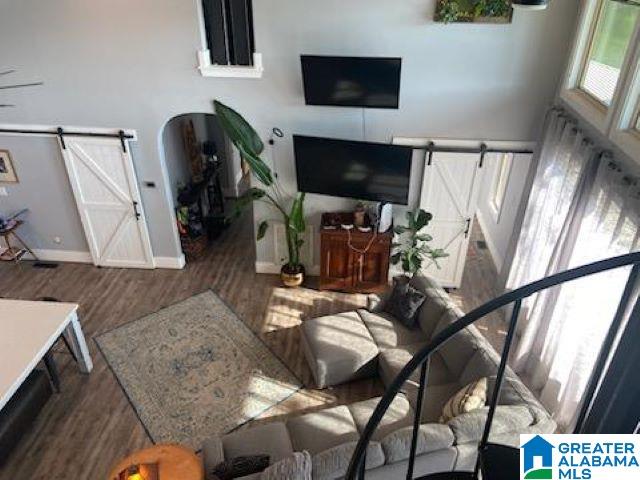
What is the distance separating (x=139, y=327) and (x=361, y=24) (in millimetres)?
4188

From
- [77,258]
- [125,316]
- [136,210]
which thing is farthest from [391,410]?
[77,258]

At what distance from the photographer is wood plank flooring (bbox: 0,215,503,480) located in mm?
4039

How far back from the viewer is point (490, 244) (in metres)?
6.89

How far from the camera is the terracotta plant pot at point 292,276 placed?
235 inches

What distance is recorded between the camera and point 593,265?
1.27 metres

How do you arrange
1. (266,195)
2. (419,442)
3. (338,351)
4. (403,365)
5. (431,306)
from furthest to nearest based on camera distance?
(266,195) → (431,306) → (338,351) → (403,365) → (419,442)

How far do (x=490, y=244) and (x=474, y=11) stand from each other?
3.51 metres

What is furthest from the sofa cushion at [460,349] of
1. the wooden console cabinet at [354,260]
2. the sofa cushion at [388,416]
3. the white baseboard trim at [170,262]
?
the white baseboard trim at [170,262]

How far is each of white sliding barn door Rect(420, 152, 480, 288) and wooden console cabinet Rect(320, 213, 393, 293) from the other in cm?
66

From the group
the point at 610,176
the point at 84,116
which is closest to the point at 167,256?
the point at 84,116

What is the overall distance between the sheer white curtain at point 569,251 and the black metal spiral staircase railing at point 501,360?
2082mm

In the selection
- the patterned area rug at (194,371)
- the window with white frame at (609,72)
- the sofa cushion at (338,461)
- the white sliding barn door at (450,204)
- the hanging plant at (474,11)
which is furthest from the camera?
the white sliding barn door at (450,204)

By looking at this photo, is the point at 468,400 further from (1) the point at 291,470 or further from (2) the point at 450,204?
(2) the point at 450,204

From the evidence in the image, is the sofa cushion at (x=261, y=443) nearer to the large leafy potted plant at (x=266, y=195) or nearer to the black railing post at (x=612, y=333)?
the black railing post at (x=612, y=333)
